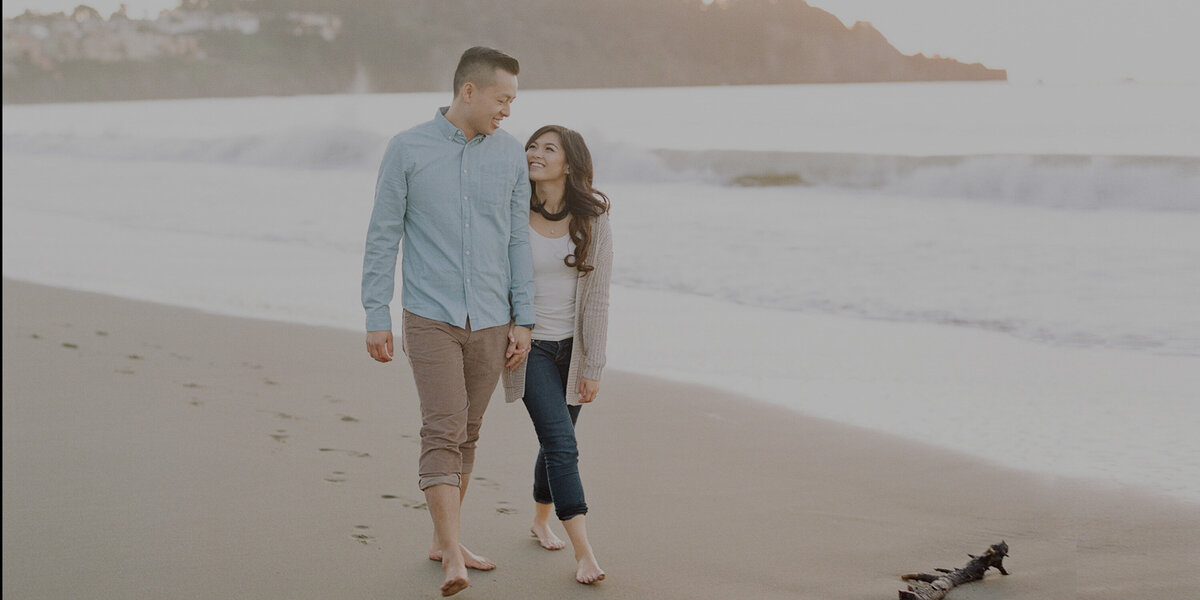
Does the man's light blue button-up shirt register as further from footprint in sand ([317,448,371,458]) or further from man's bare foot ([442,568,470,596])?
footprint in sand ([317,448,371,458])

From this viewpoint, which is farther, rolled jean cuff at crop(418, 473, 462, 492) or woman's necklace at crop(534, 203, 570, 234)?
woman's necklace at crop(534, 203, 570, 234)

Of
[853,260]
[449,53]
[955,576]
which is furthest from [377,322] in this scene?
[449,53]

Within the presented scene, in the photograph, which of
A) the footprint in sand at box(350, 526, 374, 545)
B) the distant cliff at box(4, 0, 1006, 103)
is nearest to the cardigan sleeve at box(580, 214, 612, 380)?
the footprint in sand at box(350, 526, 374, 545)

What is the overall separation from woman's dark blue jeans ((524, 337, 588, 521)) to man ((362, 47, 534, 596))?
206mm

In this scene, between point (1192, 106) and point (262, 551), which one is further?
point (1192, 106)

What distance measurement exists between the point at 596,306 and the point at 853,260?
8.04 metres

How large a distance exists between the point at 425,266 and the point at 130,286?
703cm

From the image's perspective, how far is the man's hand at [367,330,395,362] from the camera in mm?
3143

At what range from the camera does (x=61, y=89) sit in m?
65.6

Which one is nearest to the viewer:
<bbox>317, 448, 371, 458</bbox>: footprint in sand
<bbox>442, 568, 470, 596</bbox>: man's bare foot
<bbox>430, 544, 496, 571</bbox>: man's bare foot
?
<bbox>442, 568, 470, 596</bbox>: man's bare foot

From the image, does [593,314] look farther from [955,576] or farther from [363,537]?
[955,576]

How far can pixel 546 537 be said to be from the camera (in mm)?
3719

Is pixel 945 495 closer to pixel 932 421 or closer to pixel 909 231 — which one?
pixel 932 421

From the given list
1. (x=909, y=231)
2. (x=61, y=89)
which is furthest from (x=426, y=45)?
(x=909, y=231)
